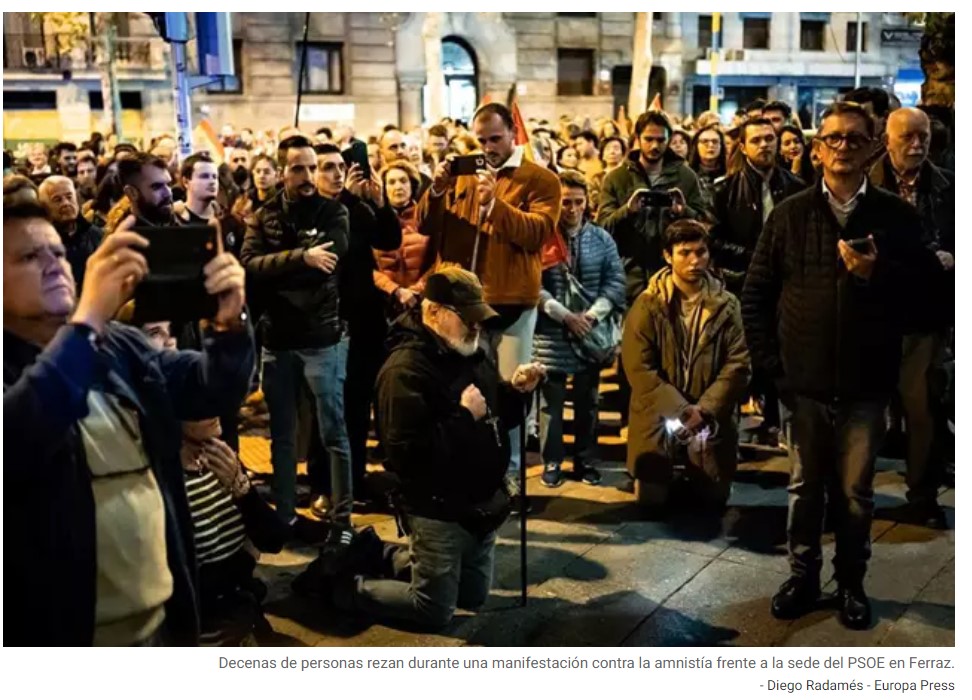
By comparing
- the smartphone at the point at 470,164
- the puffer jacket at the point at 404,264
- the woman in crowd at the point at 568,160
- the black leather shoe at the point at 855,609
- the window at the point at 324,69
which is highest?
the window at the point at 324,69

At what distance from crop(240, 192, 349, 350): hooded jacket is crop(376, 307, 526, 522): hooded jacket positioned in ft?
2.36

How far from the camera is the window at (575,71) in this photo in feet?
79.9

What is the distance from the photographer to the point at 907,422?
14.1 feet

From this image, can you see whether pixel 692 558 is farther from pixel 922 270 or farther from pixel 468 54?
pixel 468 54

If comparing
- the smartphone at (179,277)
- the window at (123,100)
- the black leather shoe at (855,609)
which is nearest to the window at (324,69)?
the window at (123,100)

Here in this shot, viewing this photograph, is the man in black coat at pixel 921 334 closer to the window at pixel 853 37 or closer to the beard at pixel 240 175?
the beard at pixel 240 175

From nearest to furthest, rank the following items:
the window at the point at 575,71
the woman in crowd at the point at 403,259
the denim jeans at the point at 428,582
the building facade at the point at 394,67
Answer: the denim jeans at the point at 428,582 < the woman in crowd at the point at 403,259 < the building facade at the point at 394,67 < the window at the point at 575,71

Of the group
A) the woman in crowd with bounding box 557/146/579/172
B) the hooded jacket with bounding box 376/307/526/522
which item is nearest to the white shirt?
the hooded jacket with bounding box 376/307/526/522

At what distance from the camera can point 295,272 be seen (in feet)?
12.7

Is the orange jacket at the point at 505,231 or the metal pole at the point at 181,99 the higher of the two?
the metal pole at the point at 181,99

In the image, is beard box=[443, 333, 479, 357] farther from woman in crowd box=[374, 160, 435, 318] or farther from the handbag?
the handbag

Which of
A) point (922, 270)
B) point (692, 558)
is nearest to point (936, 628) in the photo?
point (692, 558)

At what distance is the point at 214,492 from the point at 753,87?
26.8m
